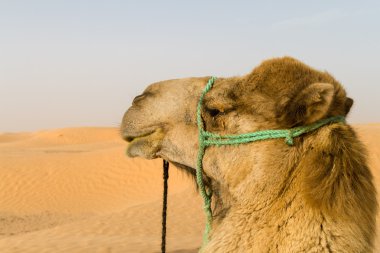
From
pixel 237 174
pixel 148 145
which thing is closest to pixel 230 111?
pixel 237 174

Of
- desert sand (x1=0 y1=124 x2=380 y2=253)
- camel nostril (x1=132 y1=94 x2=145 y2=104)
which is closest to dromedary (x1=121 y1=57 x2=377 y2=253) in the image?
camel nostril (x1=132 y1=94 x2=145 y2=104)

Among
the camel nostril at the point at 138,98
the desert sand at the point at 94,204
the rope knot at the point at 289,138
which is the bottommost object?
the desert sand at the point at 94,204

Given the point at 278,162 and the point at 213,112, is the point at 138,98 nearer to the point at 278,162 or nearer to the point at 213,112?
the point at 213,112

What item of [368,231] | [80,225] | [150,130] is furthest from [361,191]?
[80,225]

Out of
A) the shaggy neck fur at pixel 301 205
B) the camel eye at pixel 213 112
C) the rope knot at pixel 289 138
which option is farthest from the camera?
the camel eye at pixel 213 112

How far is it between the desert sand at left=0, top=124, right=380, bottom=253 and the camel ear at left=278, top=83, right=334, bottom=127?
6.87 meters

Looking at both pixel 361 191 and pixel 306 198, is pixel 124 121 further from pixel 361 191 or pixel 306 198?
pixel 361 191

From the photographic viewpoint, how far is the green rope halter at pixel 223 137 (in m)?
2.17

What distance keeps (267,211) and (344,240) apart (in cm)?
35

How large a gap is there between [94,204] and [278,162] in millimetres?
16761

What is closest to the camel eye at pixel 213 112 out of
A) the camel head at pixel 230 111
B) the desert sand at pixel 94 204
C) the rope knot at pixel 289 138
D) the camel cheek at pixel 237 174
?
the camel head at pixel 230 111

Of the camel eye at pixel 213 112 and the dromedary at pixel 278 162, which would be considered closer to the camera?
the dromedary at pixel 278 162

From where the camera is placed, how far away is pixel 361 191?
2.09 metres

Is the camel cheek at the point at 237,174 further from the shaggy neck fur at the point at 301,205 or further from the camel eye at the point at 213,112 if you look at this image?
the camel eye at the point at 213,112
